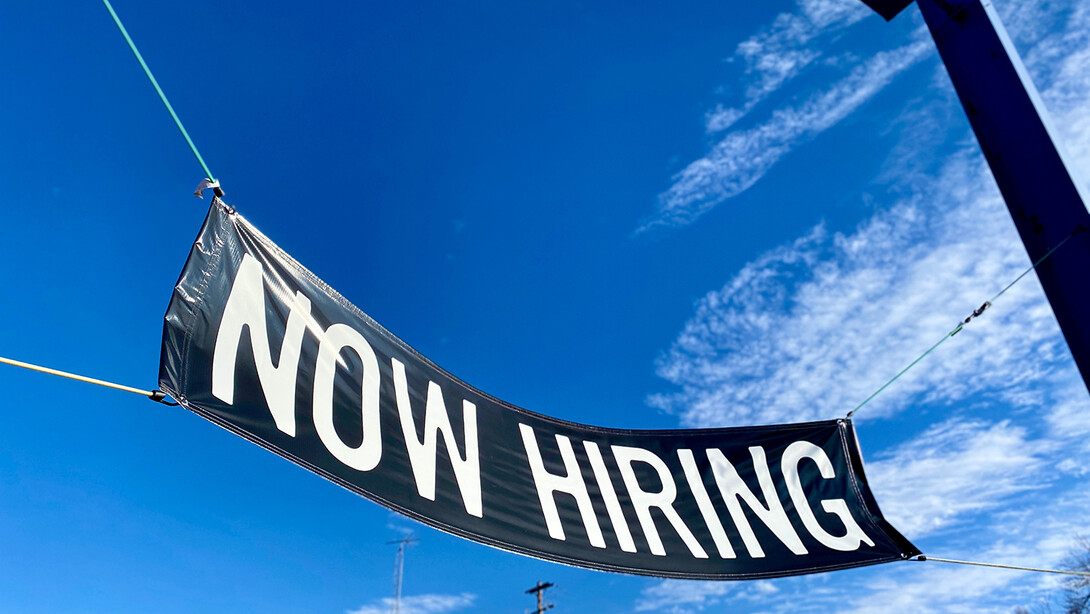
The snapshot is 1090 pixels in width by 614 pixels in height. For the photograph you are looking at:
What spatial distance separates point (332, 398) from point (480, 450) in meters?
0.74

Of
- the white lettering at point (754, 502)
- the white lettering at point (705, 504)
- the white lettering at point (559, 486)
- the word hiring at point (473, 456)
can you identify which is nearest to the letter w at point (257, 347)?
the word hiring at point (473, 456)

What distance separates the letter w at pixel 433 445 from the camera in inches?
109

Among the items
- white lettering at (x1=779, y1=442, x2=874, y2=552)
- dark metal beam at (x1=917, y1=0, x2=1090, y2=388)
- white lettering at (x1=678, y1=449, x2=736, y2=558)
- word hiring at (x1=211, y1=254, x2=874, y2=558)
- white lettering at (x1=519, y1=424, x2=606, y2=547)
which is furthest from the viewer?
white lettering at (x1=779, y1=442, x2=874, y2=552)

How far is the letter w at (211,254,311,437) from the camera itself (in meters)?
2.36

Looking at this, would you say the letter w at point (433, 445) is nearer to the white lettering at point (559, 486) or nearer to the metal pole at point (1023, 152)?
the white lettering at point (559, 486)

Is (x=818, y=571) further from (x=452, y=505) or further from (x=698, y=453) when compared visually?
(x=452, y=505)

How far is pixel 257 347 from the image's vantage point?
2518 millimetres

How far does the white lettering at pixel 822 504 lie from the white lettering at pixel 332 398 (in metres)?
2.21

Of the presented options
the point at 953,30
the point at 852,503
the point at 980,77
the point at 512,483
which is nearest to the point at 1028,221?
the point at 980,77

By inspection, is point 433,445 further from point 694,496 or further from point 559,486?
point 694,496

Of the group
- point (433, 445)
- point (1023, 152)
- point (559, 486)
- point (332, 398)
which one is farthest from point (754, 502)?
point (332, 398)

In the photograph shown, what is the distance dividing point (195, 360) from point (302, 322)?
1.73 ft

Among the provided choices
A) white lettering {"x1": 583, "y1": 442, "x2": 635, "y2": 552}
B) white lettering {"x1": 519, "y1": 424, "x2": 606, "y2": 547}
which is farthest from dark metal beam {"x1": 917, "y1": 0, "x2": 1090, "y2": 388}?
white lettering {"x1": 519, "y1": 424, "x2": 606, "y2": 547}

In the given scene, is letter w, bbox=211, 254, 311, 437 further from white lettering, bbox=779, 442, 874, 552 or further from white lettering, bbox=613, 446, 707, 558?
white lettering, bbox=779, 442, 874, 552
